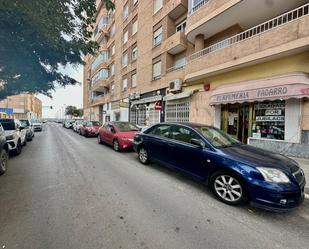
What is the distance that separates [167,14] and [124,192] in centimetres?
1479

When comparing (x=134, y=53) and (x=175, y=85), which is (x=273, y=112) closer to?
(x=175, y=85)

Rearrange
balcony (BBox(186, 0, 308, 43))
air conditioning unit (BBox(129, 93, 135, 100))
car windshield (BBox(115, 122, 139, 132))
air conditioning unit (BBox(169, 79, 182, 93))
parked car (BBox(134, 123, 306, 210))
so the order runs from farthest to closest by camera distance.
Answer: air conditioning unit (BBox(129, 93, 135, 100)) → air conditioning unit (BBox(169, 79, 182, 93)) → car windshield (BBox(115, 122, 139, 132)) → balcony (BBox(186, 0, 308, 43)) → parked car (BBox(134, 123, 306, 210))

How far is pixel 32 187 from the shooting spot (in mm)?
4457

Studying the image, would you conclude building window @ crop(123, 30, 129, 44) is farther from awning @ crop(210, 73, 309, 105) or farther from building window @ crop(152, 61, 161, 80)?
awning @ crop(210, 73, 309, 105)

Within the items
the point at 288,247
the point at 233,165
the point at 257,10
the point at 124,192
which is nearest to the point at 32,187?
the point at 124,192

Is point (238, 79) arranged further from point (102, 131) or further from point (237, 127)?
point (102, 131)

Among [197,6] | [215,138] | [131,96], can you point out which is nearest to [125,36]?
[131,96]

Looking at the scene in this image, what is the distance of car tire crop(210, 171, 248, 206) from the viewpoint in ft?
12.1

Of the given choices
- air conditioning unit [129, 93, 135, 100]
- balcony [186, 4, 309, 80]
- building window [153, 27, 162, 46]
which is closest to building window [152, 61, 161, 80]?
building window [153, 27, 162, 46]

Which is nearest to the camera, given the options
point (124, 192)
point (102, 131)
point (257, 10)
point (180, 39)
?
point (124, 192)

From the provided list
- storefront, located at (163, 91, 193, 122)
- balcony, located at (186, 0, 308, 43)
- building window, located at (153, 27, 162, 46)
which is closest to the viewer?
balcony, located at (186, 0, 308, 43)

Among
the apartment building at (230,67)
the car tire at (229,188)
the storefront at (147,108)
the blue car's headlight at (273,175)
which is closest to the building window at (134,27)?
the apartment building at (230,67)

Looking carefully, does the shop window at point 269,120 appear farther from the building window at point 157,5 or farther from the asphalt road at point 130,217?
the building window at point 157,5

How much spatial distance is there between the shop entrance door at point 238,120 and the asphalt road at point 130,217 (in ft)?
20.3
